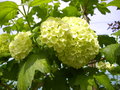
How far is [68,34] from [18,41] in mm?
256

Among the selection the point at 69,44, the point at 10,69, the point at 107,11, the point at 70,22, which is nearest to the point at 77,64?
the point at 69,44

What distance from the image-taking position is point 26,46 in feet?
4.25

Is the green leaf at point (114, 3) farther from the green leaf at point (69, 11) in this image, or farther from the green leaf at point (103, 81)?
the green leaf at point (103, 81)

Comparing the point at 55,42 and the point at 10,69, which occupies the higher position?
the point at 55,42

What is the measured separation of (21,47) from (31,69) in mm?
146

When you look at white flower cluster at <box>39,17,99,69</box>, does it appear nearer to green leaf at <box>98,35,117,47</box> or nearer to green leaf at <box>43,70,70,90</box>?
green leaf at <box>43,70,70,90</box>

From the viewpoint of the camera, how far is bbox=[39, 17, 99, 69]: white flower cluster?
1.23 metres

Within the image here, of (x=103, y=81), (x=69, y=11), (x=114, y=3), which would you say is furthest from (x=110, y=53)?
(x=69, y=11)

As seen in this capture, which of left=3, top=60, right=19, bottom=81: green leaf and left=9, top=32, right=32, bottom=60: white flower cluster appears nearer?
left=9, top=32, right=32, bottom=60: white flower cluster

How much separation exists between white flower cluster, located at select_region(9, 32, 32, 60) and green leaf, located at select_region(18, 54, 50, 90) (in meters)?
0.07

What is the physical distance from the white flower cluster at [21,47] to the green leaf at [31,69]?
68 millimetres

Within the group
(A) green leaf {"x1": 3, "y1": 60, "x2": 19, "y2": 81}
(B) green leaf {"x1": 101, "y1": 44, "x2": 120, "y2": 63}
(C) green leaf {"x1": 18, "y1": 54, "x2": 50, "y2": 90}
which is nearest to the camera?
(C) green leaf {"x1": 18, "y1": 54, "x2": 50, "y2": 90}

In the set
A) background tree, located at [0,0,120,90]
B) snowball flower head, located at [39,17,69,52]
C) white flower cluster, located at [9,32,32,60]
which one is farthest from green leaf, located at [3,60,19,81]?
snowball flower head, located at [39,17,69,52]

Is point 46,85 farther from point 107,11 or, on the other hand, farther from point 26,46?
point 107,11
